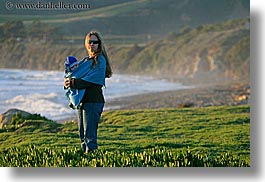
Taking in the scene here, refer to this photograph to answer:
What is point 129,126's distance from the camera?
8.13m

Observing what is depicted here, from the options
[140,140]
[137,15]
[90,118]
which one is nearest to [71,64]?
[90,118]

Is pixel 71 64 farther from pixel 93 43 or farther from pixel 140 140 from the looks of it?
pixel 140 140

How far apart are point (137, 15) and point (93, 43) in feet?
6.69

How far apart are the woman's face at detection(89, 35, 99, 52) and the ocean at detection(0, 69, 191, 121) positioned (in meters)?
1.55

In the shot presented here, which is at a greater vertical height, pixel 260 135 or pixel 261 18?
pixel 261 18

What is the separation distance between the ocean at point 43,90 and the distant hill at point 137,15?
31.3 inches

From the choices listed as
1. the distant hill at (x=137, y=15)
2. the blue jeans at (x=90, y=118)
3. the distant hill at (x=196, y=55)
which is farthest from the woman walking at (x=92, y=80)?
the distant hill at (x=196, y=55)

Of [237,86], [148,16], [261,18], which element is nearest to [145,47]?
[148,16]

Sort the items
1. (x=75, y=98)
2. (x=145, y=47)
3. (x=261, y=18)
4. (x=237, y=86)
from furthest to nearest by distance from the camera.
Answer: (x=237, y=86)
(x=145, y=47)
(x=261, y=18)
(x=75, y=98)

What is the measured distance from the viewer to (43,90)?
28.5 feet

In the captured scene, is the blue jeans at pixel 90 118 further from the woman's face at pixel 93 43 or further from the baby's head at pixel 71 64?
the woman's face at pixel 93 43

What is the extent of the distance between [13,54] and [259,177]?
347cm

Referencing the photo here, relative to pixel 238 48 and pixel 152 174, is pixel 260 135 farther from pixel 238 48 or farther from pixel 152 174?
pixel 238 48

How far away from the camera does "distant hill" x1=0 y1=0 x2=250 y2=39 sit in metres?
7.46
